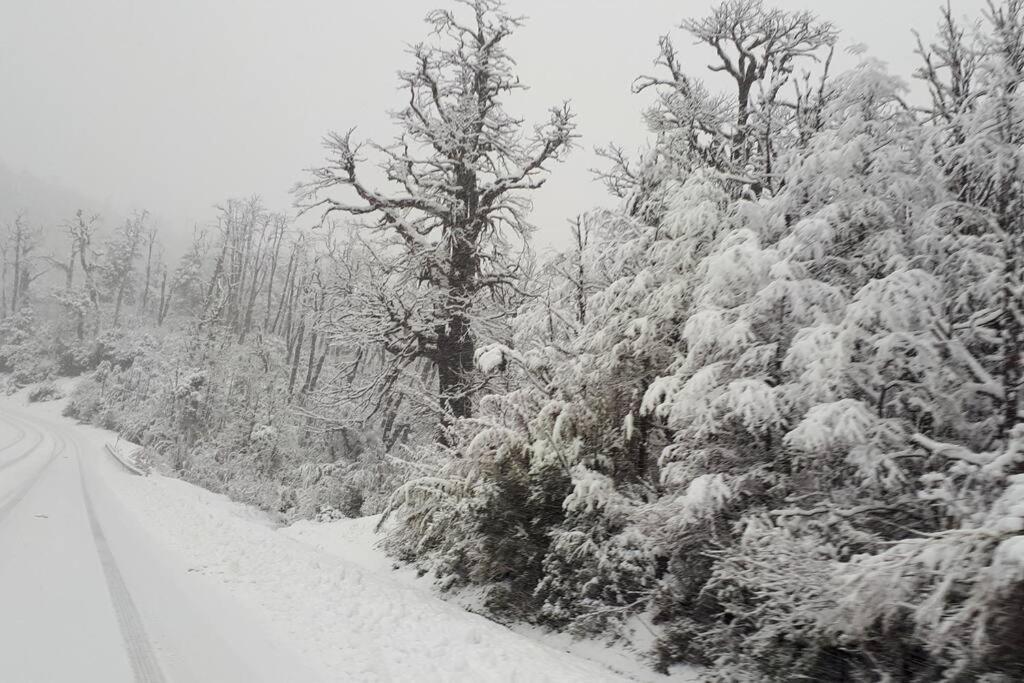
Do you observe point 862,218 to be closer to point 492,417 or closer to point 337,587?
point 492,417

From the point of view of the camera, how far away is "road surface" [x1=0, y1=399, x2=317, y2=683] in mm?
4188

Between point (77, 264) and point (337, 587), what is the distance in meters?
84.1

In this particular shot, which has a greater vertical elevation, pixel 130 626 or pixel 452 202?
pixel 452 202

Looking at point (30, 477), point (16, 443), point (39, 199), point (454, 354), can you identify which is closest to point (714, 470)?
point (454, 354)

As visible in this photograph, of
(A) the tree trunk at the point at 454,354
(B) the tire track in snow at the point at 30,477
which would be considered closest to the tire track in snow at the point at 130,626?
(B) the tire track in snow at the point at 30,477

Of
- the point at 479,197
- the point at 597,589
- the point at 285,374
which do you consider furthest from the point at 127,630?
the point at 285,374

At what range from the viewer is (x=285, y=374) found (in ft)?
117

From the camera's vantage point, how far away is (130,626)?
4.99 meters

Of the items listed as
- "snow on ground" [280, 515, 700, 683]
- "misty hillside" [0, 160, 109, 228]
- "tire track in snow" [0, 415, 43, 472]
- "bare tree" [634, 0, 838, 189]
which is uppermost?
"misty hillside" [0, 160, 109, 228]

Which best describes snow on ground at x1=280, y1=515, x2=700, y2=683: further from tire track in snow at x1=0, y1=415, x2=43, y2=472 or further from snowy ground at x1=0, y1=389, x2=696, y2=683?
tire track in snow at x1=0, y1=415, x2=43, y2=472

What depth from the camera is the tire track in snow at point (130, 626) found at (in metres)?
4.14

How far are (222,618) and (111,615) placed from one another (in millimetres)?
919

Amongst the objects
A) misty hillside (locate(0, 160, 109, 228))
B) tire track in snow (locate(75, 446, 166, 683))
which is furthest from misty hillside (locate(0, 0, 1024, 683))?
misty hillside (locate(0, 160, 109, 228))

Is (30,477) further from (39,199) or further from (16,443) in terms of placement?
(39,199)
